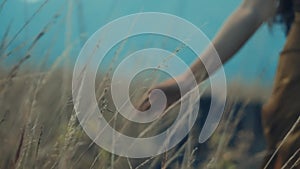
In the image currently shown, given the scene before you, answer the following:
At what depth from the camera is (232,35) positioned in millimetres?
1389

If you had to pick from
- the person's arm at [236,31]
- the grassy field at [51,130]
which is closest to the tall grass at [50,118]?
the grassy field at [51,130]

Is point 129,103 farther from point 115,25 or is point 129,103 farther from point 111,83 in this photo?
point 115,25

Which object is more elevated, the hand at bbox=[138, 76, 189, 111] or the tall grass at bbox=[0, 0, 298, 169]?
the tall grass at bbox=[0, 0, 298, 169]

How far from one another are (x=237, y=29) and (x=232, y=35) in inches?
0.7

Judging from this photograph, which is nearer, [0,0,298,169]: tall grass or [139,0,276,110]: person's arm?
[0,0,298,169]: tall grass

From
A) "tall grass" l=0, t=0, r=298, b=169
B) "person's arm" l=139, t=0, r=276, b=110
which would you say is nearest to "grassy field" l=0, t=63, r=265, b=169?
"tall grass" l=0, t=0, r=298, b=169

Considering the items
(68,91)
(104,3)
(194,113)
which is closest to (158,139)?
(194,113)

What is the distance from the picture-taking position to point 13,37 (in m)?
1.31

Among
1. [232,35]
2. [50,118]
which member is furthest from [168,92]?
[50,118]

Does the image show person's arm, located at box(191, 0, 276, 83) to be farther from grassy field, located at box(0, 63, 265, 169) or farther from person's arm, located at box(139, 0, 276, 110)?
grassy field, located at box(0, 63, 265, 169)

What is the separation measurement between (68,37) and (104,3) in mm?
152

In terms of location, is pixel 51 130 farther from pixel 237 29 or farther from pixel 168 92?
pixel 237 29

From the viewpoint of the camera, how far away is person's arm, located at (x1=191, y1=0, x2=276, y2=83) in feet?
4.53

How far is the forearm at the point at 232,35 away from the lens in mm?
1369
